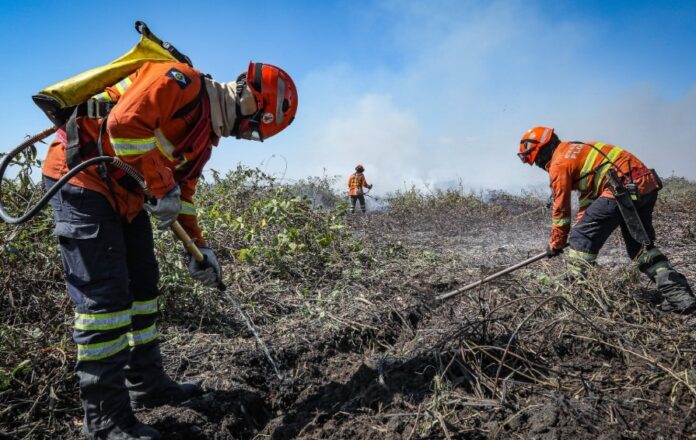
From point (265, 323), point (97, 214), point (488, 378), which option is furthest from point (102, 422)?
point (488, 378)

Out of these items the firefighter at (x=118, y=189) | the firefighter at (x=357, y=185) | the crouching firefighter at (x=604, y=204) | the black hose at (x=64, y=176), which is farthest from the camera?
the firefighter at (x=357, y=185)

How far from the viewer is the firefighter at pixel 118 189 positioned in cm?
193

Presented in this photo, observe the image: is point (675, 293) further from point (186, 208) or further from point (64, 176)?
point (64, 176)

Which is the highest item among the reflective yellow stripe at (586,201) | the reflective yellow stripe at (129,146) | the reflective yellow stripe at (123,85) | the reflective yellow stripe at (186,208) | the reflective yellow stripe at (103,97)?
the reflective yellow stripe at (123,85)

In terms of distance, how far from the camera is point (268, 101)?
2.35 metres

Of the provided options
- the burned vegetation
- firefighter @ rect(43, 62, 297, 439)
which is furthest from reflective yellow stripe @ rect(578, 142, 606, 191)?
firefighter @ rect(43, 62, 297, 439)

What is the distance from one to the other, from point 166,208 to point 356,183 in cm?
1093

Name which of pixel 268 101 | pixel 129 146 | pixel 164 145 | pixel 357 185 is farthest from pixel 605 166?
pixel 357 185

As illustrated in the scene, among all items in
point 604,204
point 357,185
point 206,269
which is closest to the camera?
point 206,269

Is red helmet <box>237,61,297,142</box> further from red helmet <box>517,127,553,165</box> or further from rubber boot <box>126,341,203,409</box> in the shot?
red helmet <box>517,127,553,165</box>

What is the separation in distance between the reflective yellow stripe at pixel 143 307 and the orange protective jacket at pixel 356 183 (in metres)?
10.4

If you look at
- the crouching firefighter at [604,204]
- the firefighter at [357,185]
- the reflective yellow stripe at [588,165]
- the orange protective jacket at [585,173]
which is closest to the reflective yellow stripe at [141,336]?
the crouching firefighter at [604,204]

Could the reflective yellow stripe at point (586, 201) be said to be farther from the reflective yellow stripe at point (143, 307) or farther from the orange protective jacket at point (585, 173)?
the reflective yellow stripe at point (143, 307)

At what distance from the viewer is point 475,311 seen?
3.14 meters
